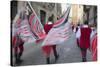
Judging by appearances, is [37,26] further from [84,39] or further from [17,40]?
[84,39]

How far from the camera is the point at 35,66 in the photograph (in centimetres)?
134

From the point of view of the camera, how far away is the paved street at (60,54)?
133 centimetres

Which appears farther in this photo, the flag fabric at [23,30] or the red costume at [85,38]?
the red costume at [85,38]

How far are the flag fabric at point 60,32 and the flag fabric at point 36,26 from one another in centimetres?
5

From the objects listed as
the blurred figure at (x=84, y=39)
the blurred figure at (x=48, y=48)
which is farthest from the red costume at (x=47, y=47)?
the blurred figure at (x=84, y=39)

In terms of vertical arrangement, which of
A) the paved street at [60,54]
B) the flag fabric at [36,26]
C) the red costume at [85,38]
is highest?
the flag fabric at [36,26]

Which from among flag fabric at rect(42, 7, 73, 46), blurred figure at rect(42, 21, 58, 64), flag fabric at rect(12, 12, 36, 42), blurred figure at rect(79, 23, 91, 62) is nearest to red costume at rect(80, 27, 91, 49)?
blurred figure at rect(79, 23, 91, 62)

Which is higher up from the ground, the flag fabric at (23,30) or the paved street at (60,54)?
the flag fabric at (23,30)

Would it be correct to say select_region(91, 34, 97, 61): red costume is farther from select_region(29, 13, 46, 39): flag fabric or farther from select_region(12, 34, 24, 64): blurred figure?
select_region(12, 34, 24, 64): blurred figure

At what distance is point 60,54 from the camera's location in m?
1.39

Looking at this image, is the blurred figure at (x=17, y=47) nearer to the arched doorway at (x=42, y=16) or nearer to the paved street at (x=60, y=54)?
the paved street at (x=60, y=54)

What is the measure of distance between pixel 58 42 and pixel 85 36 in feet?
0.78

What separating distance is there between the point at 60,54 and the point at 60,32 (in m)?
0.18

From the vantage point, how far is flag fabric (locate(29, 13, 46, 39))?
134 cm
